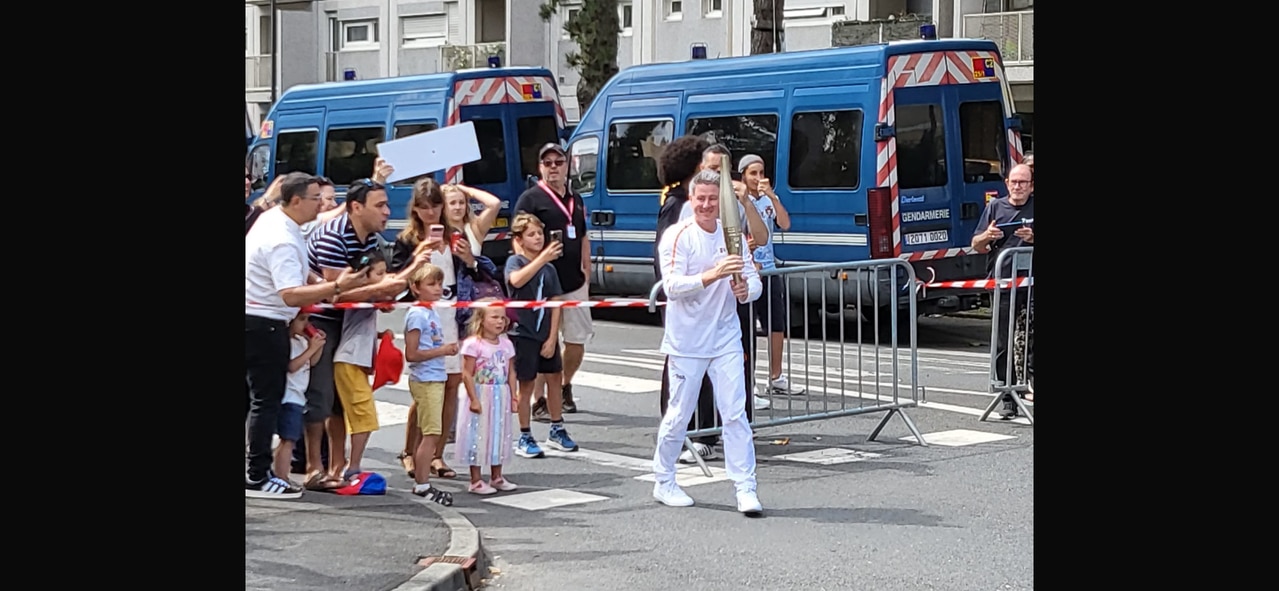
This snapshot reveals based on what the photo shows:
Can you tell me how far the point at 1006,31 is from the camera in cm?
3450

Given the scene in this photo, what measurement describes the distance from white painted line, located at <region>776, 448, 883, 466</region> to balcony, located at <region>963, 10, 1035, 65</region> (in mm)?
24552

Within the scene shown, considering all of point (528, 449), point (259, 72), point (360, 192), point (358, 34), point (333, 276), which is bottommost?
point (528, 449)

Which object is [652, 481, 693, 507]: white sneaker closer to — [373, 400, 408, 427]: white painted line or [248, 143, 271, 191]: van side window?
[373, 400, 408, 427]: white painted line

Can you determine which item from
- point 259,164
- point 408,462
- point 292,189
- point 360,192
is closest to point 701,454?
point 408,462

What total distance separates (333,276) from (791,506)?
2.48 meters

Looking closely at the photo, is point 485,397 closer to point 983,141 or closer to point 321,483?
point 321,483

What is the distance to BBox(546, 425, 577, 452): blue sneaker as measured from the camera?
10.2 m

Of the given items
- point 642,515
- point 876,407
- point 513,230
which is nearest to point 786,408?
point 876,407

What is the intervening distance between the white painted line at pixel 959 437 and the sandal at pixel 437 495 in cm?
314
